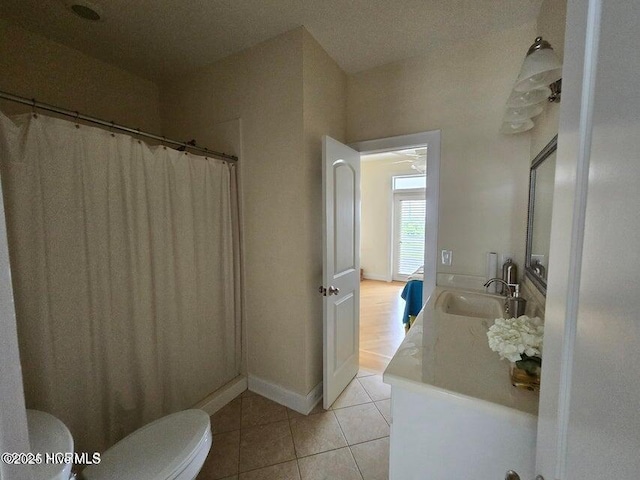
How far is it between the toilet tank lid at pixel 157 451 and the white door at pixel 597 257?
3.66 ft

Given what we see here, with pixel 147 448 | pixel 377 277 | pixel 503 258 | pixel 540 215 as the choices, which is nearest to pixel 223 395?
pixel 147 448

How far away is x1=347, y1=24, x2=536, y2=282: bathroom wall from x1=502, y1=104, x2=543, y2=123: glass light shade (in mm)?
351

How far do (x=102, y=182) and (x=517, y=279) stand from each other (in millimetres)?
2443

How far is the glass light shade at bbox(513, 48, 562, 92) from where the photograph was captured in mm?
891

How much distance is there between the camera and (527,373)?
757mm

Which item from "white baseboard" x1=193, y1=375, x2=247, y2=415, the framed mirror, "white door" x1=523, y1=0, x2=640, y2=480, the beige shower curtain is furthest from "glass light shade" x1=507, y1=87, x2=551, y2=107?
"white baseboard" x1=193, y1=375, x2=247, y2=415

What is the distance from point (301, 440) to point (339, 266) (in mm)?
1121

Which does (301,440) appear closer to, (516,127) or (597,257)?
(597,257)

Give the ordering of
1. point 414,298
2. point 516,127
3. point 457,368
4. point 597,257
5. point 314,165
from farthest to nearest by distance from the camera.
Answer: point 414,298 < point 314,165 < point 516,127 < point 457,368 < point 597,257

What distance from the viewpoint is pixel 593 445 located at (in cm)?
33

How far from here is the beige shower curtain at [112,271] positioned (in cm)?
110

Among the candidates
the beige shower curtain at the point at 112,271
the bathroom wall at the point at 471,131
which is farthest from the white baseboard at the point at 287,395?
the bathroom wall at the point at 471,131

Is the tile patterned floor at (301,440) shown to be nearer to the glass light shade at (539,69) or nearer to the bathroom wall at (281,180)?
the bathroom wall at (281,180)

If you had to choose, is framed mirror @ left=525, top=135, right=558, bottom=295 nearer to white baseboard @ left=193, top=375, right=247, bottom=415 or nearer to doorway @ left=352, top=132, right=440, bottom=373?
white baseboard @ left=193, top=375, right=247, bottom=415
